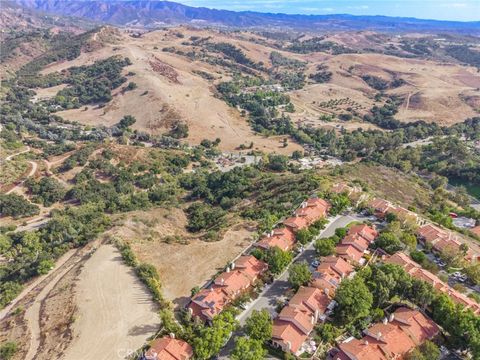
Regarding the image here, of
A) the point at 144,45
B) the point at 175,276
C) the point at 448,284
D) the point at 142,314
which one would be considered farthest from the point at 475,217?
the point at 144,45

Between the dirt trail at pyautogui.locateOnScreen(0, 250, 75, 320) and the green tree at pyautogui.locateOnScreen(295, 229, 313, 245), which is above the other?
the green tree at pyautogui.locateOnScreen(295, 229, 313, 245)

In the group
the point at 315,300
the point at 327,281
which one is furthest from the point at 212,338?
the point at 327,281

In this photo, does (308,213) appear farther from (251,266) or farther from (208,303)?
(208,303)

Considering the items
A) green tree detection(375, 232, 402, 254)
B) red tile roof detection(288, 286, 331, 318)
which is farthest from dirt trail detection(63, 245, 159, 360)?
green tree detection(375, 232, 402, 254)

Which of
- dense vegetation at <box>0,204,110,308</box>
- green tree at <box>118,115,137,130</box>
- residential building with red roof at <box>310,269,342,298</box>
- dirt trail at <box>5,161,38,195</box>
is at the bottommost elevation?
green tree at <box>118,115,137,130</box>

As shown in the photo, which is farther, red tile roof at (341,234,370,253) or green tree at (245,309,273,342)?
red tile roof at (341,234,370,253)

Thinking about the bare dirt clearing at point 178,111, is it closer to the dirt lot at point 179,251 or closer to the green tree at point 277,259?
the dirt lot at point 179,251

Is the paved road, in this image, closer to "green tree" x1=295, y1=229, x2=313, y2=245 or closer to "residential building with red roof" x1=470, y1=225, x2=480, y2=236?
"green tree" x1=295, y1=229, x2=313, y2=245
